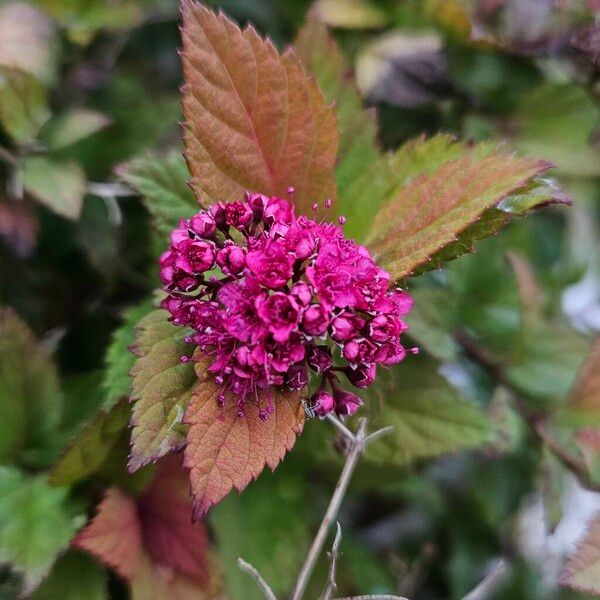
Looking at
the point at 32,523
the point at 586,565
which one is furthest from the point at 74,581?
the point at 586,565

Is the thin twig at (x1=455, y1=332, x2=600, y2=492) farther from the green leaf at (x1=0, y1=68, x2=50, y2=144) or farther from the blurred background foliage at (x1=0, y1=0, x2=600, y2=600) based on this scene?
the green leaf at (x1=0, y1=68, x2=50, y2=144)

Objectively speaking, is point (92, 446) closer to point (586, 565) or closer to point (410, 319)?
point (410, 319)

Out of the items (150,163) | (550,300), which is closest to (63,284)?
(150,163)

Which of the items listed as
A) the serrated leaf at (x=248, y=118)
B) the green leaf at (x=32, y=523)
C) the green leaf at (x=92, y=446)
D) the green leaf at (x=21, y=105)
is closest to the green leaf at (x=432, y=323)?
the serrated leaf at (x=248, y=118)

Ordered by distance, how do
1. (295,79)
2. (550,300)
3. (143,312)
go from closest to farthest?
(295,79) → (143,312) → (550,300)

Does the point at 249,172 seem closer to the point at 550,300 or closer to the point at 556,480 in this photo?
the point at 556,480
